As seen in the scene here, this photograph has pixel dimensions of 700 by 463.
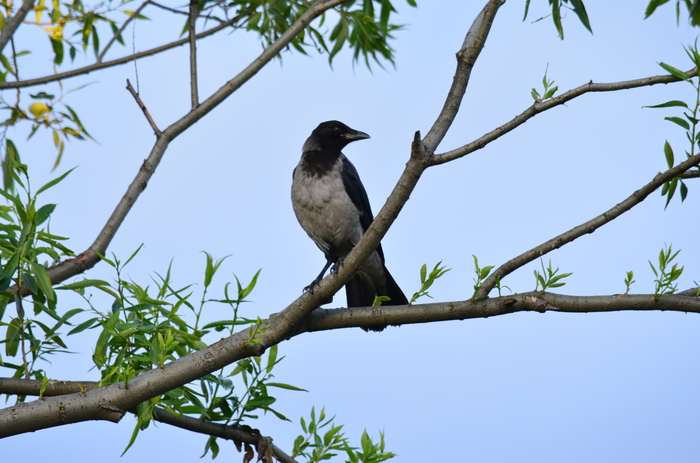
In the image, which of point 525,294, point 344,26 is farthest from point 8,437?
point 344,26

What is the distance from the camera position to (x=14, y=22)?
5227 mm

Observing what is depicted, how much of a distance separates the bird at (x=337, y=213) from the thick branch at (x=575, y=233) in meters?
2.30

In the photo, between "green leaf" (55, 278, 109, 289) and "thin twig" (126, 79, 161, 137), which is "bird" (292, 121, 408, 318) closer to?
"thin twig" (126, 79, 161, 137)

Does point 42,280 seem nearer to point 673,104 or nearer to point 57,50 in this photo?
point 673,104

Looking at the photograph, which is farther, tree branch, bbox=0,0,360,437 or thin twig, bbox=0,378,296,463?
thin twig, bbox=0,378,296,463

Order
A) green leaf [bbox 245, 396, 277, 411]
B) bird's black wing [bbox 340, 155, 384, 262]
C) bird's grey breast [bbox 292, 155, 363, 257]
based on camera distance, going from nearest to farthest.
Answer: green leaf [bbox 245, 396, 277, 411] → bird's grey breast [bbox 292, 155, 363, 257] → bird's black wing [bbox 340, 155, 384, 262]

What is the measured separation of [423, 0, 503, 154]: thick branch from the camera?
3.13 metres

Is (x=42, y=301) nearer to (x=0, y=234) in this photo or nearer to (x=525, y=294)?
(x=0, y=234)

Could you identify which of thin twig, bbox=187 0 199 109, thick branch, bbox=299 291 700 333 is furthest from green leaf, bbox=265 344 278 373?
thin twig, bbox=187 0 199 109

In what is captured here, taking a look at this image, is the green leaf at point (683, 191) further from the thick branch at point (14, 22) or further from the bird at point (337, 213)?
the thick branch at point (14, 22)

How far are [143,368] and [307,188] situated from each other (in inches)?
105

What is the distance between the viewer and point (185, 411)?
11.1ft

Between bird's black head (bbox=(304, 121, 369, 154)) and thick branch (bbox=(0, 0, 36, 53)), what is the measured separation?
7.56 feet

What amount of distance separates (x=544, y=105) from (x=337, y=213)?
8.92 ft
